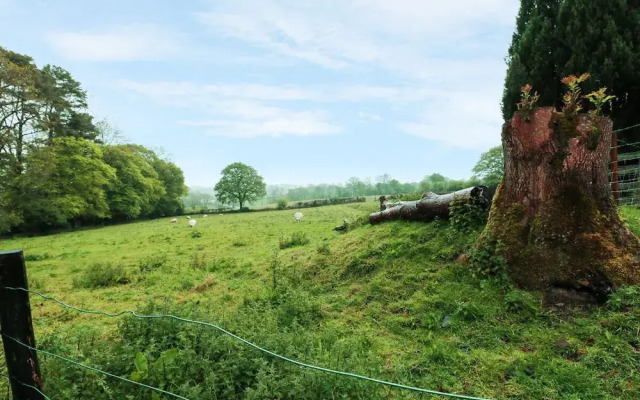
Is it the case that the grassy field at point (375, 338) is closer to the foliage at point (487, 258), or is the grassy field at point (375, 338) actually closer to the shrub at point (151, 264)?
the foliage at point (487, 258)

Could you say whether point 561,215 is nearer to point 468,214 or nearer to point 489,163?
point 468,214

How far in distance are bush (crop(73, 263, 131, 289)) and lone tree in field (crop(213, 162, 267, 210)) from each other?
58.5m

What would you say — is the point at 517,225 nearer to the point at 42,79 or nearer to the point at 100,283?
the point at 100,283

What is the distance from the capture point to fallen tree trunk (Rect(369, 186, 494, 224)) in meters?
7.49

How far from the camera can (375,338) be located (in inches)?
186

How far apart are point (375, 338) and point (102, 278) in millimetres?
8963

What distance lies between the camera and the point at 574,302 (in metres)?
4.69

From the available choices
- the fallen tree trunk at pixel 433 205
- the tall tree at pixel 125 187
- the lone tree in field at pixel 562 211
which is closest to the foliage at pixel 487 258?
the lone tree in field at pixel 562 211

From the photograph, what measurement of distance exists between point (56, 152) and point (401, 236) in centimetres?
3939

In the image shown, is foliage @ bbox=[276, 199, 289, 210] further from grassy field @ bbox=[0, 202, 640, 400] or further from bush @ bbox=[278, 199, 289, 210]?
grassy field @ bbox=[0, 202, 640, 400]

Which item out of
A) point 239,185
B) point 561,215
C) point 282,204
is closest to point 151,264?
point 561,215

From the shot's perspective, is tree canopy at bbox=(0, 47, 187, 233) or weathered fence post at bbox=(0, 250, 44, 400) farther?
tree canopy at bbox=(0, 47, 187, 233)

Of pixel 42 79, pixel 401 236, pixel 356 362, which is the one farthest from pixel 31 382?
pixel 42 79

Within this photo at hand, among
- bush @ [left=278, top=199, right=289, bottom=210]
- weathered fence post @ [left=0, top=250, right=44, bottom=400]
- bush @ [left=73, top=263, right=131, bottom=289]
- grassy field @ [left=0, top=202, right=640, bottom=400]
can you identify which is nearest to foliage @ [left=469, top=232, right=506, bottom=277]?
grassy field @ [left=0, top=202, right=640, bottom=400]
